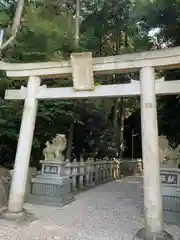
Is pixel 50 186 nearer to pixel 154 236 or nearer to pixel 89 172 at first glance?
pixel 154 236

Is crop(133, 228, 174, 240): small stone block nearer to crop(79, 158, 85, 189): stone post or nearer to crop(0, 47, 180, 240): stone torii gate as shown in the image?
crop(0, 47, 180, 240): stone torii gate

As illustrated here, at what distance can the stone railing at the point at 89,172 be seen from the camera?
8.19 metres

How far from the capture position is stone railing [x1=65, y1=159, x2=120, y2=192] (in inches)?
322

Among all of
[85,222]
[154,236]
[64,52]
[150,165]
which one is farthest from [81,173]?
[154,236]

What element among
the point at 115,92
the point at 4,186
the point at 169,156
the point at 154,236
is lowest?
the point at 154,236

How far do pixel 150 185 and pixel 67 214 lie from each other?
2.18m

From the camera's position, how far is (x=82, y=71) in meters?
5.07

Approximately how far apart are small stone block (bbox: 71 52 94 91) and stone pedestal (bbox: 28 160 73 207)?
244 cm

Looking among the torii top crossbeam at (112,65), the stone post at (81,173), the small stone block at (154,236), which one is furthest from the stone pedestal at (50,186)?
the small stone block at (154,236)

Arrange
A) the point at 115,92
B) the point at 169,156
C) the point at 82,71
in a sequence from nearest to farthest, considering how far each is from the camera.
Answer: the point at 115,92
the point at 82,71
the point at 169,156

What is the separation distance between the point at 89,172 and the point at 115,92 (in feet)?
17.8

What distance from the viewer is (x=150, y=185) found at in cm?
427

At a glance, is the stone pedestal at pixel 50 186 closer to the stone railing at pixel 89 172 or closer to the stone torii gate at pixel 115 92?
the stone railing at pixel 89 172

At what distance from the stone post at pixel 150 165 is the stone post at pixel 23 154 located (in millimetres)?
2178
